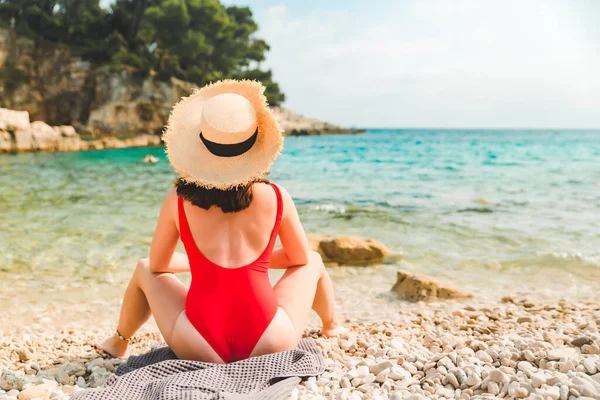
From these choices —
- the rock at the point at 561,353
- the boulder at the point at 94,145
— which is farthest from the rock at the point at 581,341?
the boulder at the point at 94,145

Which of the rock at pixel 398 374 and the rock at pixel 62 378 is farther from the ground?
the rock at pixel 398 374

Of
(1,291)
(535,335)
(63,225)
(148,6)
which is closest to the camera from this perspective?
(535,335)

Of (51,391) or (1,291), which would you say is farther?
(1,291)

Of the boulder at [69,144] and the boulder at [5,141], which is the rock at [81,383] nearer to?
the boulder at [5,141]

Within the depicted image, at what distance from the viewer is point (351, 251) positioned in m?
6.35

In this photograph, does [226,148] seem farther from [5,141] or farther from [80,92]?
[80,92]

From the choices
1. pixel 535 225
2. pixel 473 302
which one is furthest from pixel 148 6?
pixel 473 302

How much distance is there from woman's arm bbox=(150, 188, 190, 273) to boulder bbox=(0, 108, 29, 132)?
26.4 metres

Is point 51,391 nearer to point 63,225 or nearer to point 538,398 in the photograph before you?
point 538,398

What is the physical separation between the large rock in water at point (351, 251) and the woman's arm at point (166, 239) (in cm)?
384

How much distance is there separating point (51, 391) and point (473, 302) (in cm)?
374

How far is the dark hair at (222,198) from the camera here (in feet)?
7.72

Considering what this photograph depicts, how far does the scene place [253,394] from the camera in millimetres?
2164

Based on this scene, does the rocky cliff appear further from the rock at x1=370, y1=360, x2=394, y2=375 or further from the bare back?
the rock at x1=370, y1=360, x2=394, y2=375
